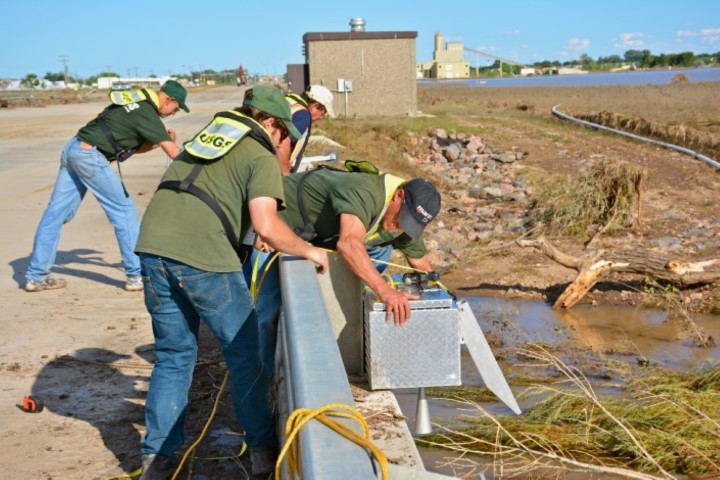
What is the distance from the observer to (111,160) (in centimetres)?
805

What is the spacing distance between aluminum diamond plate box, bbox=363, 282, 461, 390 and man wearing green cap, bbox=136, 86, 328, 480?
0.56 m

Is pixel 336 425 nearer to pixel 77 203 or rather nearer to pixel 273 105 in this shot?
pixel 273 105

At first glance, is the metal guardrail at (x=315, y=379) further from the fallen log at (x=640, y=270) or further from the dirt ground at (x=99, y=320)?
the fallen log at (x=640, y=270)

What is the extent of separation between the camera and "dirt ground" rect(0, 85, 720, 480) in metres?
4.87

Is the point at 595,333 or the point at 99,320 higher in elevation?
the point at 99,320

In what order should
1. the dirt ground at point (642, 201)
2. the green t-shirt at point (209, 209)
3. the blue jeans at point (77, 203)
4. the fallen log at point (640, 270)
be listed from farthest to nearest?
the dirt ground at point (642, 201) < the fallen log at point (640, 270) < the blue jeans at point (77, 203) < the green t-shirt at point (209, 209)

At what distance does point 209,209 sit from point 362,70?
24548mm

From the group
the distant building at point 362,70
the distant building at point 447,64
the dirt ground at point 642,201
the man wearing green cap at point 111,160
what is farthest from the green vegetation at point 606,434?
the distant building at point 447,64

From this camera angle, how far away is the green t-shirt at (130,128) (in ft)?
25.0

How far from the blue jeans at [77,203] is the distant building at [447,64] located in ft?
371

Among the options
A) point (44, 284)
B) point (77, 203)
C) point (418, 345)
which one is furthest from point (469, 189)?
point (418, 345)

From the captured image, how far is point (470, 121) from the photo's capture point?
96.0 feet

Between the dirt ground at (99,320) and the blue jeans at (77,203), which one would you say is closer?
the dirt ground at (99,320)

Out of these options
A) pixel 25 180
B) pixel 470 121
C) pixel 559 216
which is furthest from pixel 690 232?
pixel 470 121
